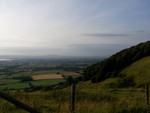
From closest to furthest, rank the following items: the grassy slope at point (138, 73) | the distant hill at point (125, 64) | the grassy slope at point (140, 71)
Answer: the grassy slope at point (140, 71), the grassy slope at point (138, 73), the distant hill at point (125, 64)

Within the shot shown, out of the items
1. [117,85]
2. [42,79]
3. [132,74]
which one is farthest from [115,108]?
[42,79]

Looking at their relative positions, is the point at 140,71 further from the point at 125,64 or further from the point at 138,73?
the point at 125,64

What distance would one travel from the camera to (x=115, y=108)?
402 inches

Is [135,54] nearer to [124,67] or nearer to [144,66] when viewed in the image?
[124,67]

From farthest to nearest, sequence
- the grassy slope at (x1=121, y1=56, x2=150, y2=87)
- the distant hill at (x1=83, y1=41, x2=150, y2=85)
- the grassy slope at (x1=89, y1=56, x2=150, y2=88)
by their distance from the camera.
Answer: the distant hill at (x1=83, y1=41, x2=150, y2=85)
the grassy slope at (x1=89, y1=56, x2=150, y2=88)
the grassy slope at (x1=121, y1=56, x2=150, y2=87)

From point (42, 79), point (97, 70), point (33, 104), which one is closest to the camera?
point (33, 104)

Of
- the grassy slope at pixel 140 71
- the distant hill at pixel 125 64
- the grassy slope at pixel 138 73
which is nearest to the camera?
the grassy slope at pixel 140 71

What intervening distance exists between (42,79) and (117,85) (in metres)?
30.6

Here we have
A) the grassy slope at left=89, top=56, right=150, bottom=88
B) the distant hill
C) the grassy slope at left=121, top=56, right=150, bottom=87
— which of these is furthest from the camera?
the distant hill

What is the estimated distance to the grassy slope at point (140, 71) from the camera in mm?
41438

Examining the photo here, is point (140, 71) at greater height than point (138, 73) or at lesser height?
greater

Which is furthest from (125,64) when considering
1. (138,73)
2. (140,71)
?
(138,73)

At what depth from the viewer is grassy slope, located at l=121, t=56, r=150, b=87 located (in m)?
41.4

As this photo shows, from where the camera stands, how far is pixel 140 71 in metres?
45.7
